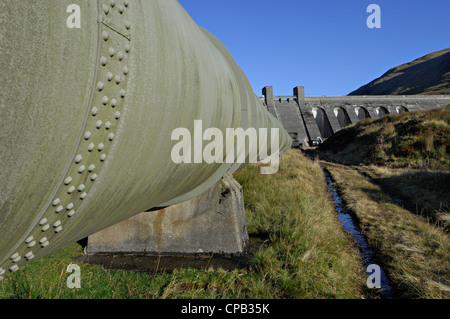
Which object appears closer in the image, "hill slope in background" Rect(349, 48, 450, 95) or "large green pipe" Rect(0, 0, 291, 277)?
"large green pipe" Rect(0, 0, 291, 277)

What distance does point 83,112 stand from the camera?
96 centimetres

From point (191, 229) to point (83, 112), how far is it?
299 centimetres

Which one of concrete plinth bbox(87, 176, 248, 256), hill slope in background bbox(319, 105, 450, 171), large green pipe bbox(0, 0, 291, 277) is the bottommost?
concrete plinth bbox(87, 176, 248, 256)

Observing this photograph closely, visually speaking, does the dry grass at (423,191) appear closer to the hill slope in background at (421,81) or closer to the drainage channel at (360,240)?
the drainage channel at (360,240)

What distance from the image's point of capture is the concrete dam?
4206cm

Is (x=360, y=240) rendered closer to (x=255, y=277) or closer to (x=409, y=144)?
(x=255, y=277)

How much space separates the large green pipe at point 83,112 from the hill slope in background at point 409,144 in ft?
39.7

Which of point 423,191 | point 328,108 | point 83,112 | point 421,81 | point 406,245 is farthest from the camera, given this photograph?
point 421,81

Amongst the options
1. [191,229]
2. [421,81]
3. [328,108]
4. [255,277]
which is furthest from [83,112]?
[421,81]

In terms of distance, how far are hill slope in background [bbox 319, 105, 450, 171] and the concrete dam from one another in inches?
921

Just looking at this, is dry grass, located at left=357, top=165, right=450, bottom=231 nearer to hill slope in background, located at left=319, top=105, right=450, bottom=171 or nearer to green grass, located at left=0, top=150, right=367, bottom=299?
green grass, located at left=0, top=150, right=367, bottom=299

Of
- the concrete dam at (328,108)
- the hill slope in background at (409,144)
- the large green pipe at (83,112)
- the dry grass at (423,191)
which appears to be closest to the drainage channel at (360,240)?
the dry grass at (423,191)

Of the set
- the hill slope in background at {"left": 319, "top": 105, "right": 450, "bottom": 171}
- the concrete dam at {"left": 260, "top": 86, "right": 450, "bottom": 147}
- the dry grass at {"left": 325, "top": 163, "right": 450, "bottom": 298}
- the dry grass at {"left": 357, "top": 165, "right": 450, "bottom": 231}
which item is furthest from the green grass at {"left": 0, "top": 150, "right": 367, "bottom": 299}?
the concrete dam at {"left": 260, "top": 86, "right": 450, "bottom": 147}
